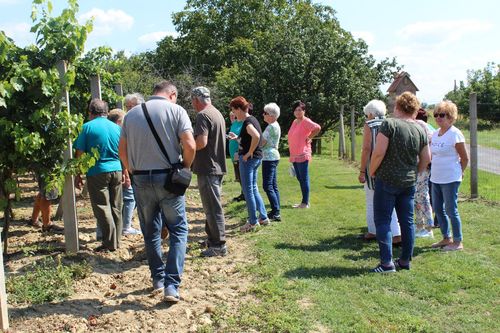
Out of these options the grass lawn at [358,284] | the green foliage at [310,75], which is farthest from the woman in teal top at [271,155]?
the green foliage at [310,75]

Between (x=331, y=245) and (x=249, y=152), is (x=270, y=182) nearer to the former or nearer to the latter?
(x=249, y=152)

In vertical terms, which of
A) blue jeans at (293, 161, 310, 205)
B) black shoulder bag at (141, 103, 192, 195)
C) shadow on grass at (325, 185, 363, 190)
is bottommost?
shadow on grass at (325, 185, 363, 190)

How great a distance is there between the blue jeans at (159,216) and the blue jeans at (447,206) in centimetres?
314

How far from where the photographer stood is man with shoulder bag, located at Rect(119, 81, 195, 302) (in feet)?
14.6

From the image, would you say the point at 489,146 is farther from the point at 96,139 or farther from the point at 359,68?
the point at 96,139

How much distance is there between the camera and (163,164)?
4500 millimetres

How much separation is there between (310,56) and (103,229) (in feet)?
65.2

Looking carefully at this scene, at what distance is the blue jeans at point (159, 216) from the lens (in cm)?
451

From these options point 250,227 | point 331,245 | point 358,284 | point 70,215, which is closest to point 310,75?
point 250,227

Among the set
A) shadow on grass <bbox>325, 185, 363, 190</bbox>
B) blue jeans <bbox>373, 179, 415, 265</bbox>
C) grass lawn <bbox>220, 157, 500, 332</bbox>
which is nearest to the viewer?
grass lawn <bbox>220, 157, 500, 332</bbox>

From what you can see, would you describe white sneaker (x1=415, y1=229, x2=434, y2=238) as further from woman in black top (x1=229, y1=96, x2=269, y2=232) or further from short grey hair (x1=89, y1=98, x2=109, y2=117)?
short grey hair (x1=89, y1=98, x2=109, y2=117)

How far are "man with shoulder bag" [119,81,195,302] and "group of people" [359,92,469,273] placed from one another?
1.94 meters

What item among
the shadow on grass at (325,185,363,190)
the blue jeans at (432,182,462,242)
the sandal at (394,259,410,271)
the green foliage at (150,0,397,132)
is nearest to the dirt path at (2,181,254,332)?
the sandal at (394,259,410,271)

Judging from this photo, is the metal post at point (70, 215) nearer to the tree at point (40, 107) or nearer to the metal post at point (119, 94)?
the tree at point (40, 107)
